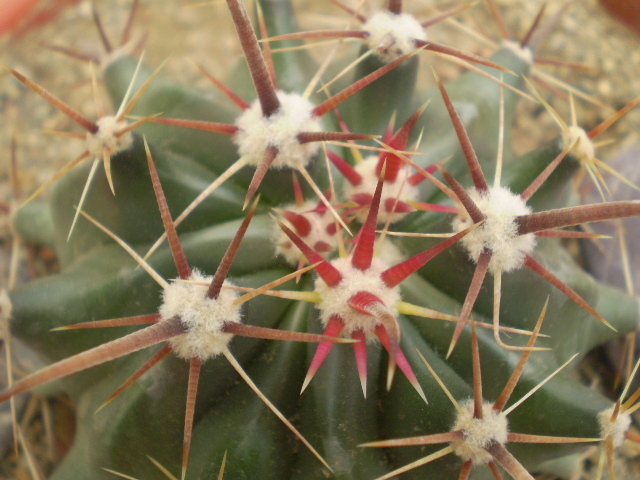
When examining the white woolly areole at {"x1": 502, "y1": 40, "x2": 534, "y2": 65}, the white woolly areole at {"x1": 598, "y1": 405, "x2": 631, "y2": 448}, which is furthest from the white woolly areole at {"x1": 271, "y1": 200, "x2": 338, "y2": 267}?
the white woolly areole at {"x1": 502, "y1": 40, "x2": 534, "y2": 65}

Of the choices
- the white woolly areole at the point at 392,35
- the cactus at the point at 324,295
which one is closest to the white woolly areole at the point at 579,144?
the cactus at the point at 324,295

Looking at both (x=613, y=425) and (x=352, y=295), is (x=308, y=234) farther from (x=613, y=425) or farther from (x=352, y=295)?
(x=613, y=425)

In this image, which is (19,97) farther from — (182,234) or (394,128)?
(394,128)

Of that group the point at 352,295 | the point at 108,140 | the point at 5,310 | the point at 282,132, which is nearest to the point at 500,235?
the point at 352,295

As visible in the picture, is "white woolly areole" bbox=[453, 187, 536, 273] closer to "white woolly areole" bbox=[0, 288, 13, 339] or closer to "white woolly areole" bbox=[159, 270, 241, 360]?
"white woolly areole" bbox=[159, 270, 241, 360]

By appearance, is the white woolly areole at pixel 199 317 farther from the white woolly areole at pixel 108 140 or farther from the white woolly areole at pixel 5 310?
the white woolly areole at pixel 5 310

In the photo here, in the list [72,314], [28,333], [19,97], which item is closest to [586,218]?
[72,314]

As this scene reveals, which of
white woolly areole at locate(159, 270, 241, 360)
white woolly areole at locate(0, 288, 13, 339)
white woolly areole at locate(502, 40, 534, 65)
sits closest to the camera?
white woolly areole at locate(159, 270, 241, 360)
